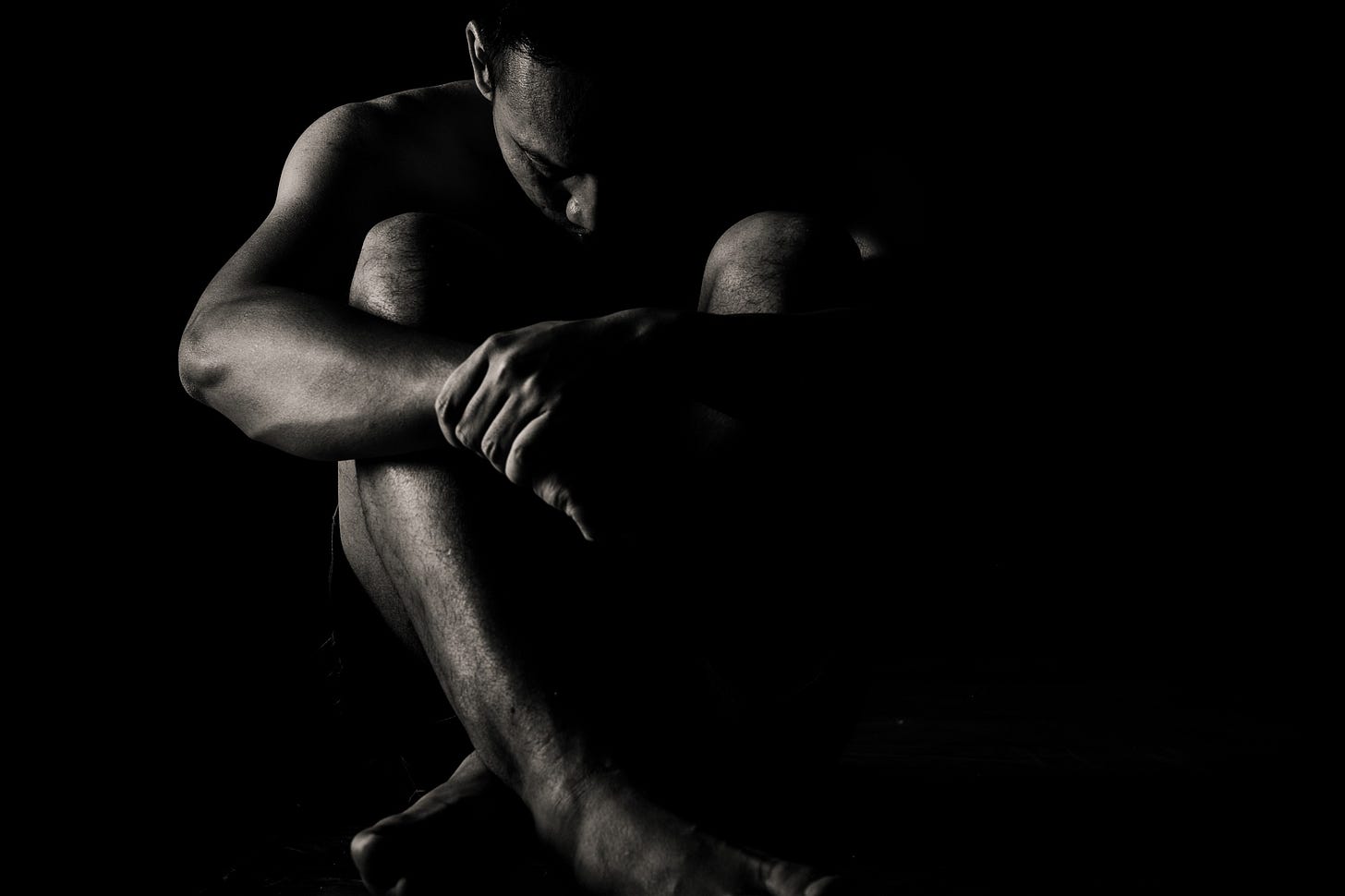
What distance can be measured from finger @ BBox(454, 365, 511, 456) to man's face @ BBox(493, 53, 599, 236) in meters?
0.25

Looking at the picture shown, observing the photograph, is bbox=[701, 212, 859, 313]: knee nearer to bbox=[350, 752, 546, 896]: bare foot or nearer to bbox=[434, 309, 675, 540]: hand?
bbox=[434, 309, 675, 540]: hand

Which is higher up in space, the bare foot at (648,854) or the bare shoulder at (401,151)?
the bare shoulder at (401,151)

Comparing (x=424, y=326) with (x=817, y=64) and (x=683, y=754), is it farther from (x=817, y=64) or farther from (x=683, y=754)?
(x=817, y=64)

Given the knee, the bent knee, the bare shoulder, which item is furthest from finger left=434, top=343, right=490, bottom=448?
the bare shoulder

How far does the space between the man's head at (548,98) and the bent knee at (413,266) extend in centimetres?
12

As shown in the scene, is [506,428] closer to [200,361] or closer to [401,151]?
[200,361]

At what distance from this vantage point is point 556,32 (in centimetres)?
92

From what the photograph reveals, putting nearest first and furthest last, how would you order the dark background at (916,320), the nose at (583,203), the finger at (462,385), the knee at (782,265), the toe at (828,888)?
the toe at (828,888)
the finger at (462,385)
the knee at (782,265)
the nose at (583,203)
the dark background at (916,320)

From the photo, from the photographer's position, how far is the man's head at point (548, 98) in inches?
35.9

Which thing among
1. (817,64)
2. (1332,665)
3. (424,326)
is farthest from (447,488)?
(1332,665)

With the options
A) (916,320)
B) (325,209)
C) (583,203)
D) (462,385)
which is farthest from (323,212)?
(916,320)

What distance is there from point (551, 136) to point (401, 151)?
0.60ft

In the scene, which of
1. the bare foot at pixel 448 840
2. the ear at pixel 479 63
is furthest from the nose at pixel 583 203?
the bare foot at pixel 448 840

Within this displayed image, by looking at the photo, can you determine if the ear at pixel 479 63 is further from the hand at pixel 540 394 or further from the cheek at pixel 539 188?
the hand at pixel 540 394
